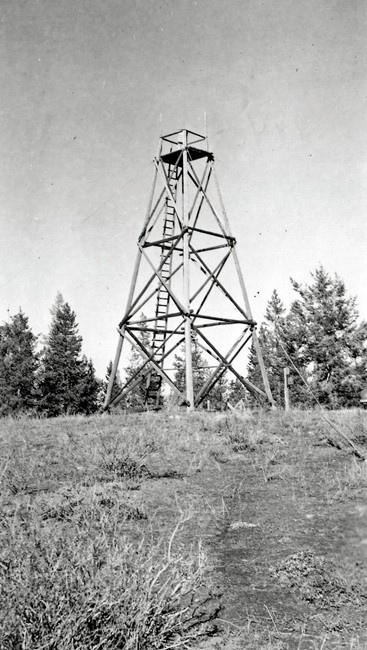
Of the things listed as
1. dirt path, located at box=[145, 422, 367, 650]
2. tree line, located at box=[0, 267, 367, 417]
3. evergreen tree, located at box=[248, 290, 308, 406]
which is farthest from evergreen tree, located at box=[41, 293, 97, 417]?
dirt path, located at box=[145, 422, 367, 650]

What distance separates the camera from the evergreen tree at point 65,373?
34.9 metres

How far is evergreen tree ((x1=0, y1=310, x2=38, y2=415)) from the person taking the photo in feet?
110

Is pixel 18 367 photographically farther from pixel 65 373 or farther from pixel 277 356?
pixel 277 356

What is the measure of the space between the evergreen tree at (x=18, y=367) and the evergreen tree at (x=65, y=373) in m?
0.99

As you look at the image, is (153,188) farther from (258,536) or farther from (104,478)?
(258,536)

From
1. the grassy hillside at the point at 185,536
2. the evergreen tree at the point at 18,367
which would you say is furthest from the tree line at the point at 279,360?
the grassy hillside at the point at 185,536

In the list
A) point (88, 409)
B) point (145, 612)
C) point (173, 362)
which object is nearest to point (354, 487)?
point (145, 612)

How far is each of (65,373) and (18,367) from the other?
11.3 feet

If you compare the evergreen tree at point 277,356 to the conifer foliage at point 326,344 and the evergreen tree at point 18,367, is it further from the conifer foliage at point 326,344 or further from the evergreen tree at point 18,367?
the evergreen tree at point 18,367

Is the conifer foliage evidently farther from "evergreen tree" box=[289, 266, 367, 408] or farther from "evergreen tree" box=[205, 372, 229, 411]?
"evergreen tree" box=[205, 372, 229, 411]

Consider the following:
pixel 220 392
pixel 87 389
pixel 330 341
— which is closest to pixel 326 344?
pixel 330 341

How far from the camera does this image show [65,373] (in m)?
35.8

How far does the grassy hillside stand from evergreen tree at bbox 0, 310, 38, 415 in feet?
86.0

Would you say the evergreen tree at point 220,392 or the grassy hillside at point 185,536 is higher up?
the evergreen tree at point 220,392
